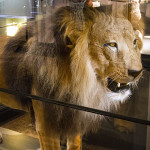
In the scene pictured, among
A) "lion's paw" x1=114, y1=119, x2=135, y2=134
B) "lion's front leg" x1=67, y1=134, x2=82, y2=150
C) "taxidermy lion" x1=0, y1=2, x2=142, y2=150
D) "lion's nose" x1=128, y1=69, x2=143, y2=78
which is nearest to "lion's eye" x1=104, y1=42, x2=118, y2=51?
"taxidermy lion" x1=0, y1=2, x2=142, y2=150

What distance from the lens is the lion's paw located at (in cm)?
117

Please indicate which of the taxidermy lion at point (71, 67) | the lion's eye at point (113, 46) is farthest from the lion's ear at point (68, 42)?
the lion's eye at point (113, 46)

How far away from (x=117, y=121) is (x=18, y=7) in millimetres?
811

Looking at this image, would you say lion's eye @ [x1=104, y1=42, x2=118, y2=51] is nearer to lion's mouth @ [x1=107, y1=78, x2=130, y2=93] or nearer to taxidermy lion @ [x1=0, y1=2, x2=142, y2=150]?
taxidermy lion @ [x1=0, y1=2, x2=142, y2=150]

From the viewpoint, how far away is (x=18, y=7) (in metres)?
1.42

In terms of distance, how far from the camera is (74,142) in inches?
52.7

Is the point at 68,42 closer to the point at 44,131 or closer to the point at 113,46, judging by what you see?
the point at 113,46

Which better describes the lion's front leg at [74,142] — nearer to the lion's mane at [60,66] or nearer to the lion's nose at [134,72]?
the lion's mane at [60,66]

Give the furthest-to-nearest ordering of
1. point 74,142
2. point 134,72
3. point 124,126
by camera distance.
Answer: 1. point 74,142
2. point 124,126
3. point 134,72

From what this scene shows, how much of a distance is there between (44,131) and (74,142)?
179mm

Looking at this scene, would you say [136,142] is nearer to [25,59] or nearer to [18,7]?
[25,59]

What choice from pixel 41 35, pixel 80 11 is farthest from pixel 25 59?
pixel 80 11

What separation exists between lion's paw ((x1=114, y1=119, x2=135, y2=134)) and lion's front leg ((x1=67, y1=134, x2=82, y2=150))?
224mm

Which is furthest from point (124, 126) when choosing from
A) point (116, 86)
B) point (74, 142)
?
point (74, 142)
